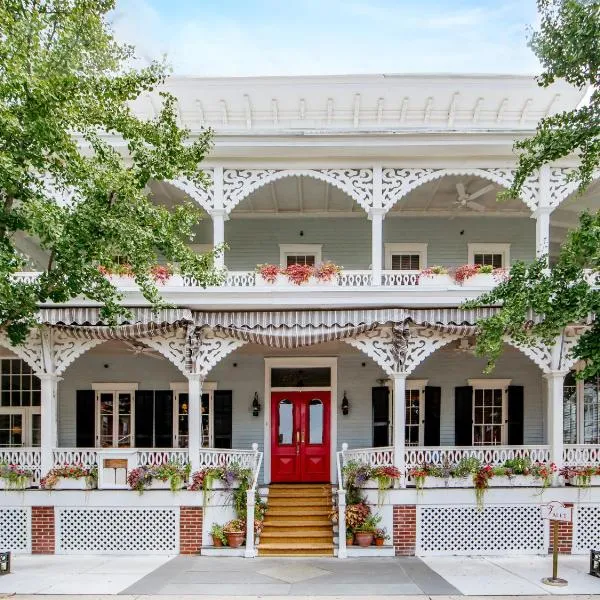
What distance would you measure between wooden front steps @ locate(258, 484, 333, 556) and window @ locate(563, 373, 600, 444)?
6.11 m

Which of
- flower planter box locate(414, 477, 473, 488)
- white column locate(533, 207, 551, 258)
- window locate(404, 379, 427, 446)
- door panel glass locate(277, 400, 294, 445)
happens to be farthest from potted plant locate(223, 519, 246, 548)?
white column locate(533, 207, 551, 258)

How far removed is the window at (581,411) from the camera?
14.7 metres

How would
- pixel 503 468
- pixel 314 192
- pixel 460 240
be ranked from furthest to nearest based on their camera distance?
pixel 460 240
pixel 314 192
pixel 503 468

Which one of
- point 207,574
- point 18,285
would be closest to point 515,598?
point 207,574

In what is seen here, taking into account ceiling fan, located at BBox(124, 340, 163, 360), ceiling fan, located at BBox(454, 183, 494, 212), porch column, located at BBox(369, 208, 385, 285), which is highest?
ceiling fan, located at BBox(454, 183, 494, 212)

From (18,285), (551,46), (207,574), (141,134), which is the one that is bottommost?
(207,574)

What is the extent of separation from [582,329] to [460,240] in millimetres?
4128

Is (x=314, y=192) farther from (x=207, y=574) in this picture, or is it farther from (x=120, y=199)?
(x=207, y=574)

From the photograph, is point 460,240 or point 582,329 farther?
point 460,240

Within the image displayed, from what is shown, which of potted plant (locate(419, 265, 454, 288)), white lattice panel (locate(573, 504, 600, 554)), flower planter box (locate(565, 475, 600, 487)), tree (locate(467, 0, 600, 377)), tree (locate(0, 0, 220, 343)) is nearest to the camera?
tree (locate(0, 0, 220, 343))

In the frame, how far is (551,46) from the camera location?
29.9 feet

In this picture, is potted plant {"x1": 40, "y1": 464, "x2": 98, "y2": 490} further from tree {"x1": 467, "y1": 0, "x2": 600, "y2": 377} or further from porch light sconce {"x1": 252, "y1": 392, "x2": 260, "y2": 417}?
tree {"x1": 467, "y1": 0, "x2": 600, "y2": 377}

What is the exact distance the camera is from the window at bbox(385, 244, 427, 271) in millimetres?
15320

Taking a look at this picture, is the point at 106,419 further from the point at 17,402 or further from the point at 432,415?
the point at 432,415
